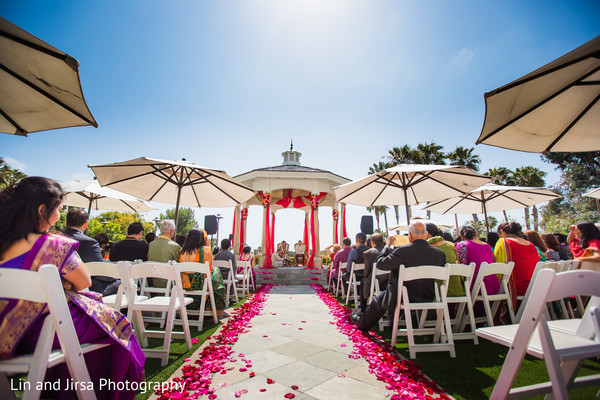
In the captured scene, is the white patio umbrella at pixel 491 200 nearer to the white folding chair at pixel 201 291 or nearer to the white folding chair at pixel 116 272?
the white folding chair at pixel 201 291

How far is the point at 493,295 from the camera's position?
11.9ft

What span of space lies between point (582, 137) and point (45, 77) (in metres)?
6.22

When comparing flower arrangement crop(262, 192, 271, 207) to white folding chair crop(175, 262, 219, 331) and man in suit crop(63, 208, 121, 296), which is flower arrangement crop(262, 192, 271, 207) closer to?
white folding chair crop(175, 262, 219, 331)

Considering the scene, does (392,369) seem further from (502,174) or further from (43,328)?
(502,174)

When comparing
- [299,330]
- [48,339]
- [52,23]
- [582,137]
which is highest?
[52,23]

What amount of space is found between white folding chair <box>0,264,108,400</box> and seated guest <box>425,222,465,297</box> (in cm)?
394

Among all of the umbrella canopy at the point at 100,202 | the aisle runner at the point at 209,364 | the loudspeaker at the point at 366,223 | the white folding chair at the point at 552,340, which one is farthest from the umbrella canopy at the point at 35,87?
the loudspeaker at the point at 366,223

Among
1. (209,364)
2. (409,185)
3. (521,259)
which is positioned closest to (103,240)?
(209,364)

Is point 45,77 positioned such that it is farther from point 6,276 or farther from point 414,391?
point 414,391

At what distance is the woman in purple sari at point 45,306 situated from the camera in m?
1.46

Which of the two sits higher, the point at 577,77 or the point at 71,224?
the point at 577,77

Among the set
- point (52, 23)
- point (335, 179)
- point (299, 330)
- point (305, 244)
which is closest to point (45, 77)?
point (52, 23)

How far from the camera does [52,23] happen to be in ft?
15.0

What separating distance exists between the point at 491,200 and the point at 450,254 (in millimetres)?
6573
